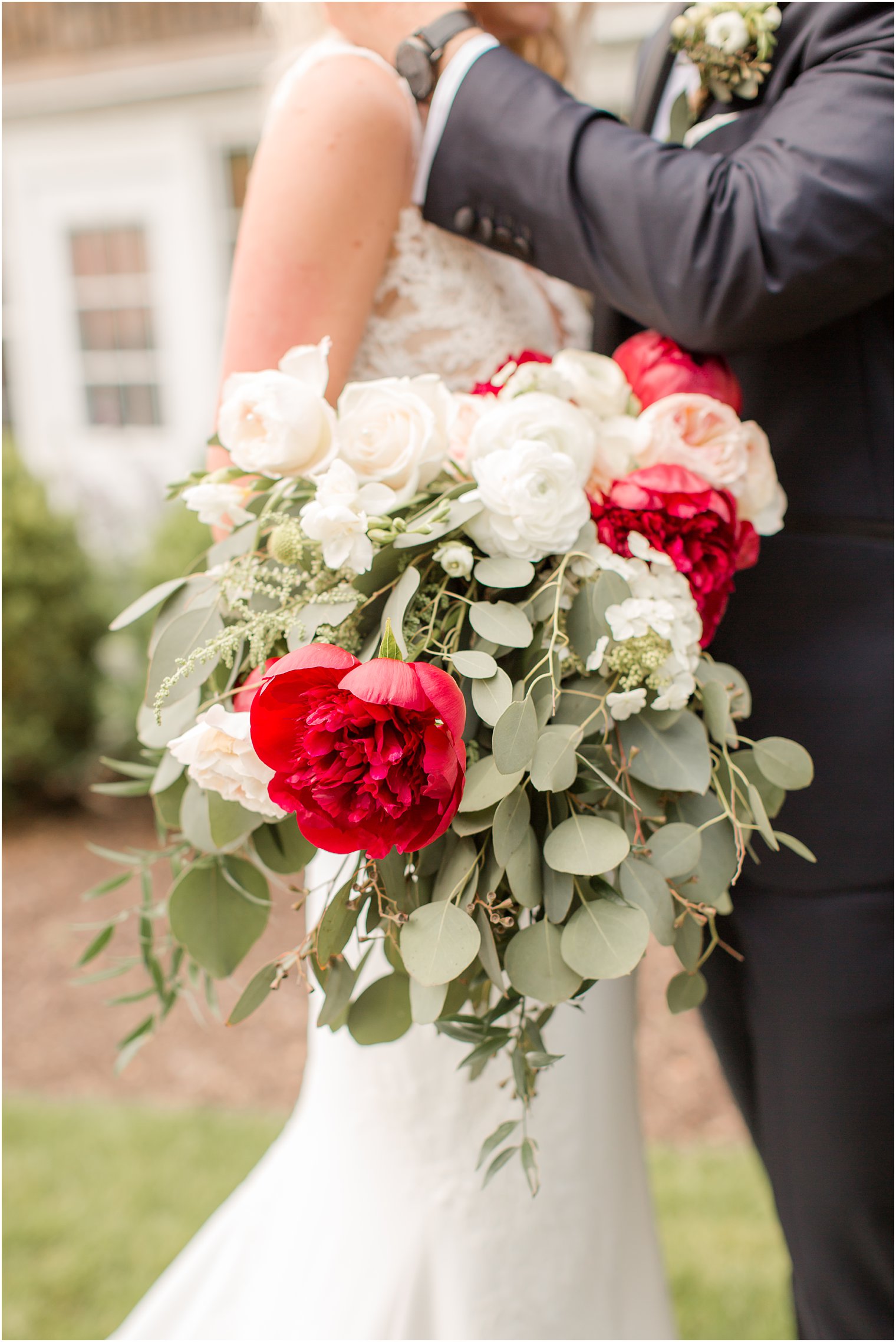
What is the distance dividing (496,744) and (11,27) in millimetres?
7367

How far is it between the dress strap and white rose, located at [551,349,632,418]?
1.38ft

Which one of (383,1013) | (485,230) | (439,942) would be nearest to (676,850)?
(439,942)

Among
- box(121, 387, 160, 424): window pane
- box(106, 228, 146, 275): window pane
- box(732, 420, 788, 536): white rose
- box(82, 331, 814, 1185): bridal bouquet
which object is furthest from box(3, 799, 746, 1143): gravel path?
box(106, 228, 146, 275): window pane

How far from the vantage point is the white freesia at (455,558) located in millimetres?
956

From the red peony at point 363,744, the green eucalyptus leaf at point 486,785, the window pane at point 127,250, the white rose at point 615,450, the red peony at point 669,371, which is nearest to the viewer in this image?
the red peony at point 363,744

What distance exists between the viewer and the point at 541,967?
0.93 metres

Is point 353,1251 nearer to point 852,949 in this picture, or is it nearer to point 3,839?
point 852,949

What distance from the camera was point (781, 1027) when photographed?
142cm

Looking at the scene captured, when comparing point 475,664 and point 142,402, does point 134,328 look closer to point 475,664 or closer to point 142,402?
point 142,402

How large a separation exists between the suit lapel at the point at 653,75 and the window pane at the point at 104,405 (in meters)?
5.90

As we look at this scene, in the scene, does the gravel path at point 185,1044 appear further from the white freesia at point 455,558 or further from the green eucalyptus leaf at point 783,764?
the white freesia at point 455,558

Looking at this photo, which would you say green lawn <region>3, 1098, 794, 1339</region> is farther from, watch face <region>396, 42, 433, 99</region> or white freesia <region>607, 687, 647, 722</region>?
watch face <region>396, 42, 433, 99</region>

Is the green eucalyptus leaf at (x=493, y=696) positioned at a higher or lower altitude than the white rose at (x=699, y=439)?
lower

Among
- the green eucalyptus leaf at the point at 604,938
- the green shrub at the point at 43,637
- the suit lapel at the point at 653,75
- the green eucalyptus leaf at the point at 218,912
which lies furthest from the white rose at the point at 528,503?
the green shrub at the point at 43,637
